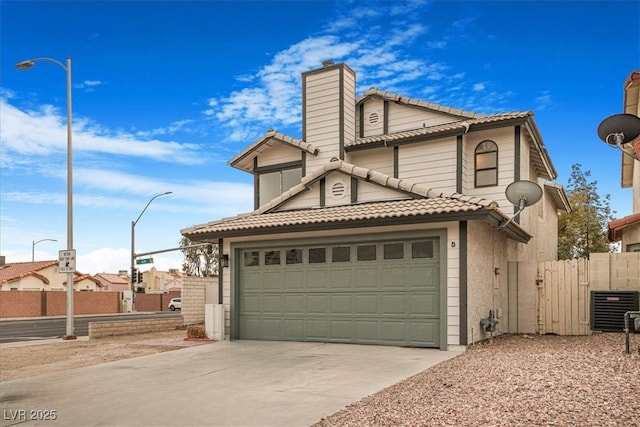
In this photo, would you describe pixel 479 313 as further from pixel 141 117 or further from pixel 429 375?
pixel 141 117

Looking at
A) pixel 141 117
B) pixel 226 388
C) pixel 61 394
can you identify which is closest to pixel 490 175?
pixel 226 388

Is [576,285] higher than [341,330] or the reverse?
higher

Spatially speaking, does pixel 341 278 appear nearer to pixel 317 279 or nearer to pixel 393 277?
pixel 317 279

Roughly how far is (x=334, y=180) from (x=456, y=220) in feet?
13.4

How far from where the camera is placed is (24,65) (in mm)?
17453

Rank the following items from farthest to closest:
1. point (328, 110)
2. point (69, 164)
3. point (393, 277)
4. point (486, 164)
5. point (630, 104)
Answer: point (69, 164) → point (328, 110) → point (486, 164) → point (630, 104) → point (393, 277)

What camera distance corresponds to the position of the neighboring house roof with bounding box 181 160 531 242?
11.1 m

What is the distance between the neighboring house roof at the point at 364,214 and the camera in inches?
436

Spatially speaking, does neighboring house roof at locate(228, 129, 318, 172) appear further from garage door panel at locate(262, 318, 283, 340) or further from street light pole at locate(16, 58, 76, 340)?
garage door panel at locate(262, 318, 283, 340)

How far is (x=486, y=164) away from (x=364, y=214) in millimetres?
5627

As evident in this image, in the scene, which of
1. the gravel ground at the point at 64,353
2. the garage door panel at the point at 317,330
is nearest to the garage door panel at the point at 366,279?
the garage door panel at the point at 317,330

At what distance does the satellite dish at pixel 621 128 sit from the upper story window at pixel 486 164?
8.60 metres

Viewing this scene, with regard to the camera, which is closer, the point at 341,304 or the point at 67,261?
the point at 341,304

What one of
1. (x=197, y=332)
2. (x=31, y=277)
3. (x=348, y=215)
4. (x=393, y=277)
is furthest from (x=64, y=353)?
(x=31, y=277)
